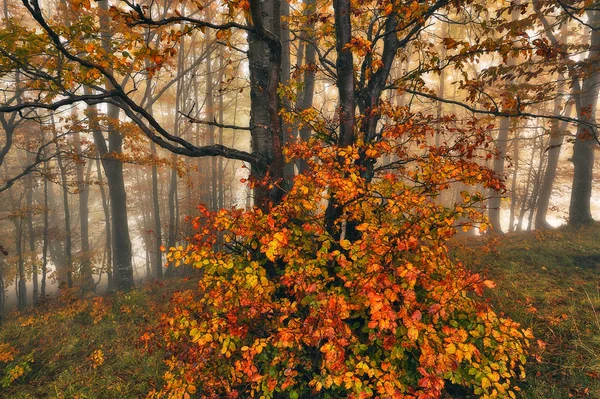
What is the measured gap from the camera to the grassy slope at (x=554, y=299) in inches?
159

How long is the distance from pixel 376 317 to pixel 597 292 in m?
5.62

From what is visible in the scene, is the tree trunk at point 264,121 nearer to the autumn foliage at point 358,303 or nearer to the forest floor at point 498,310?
the autumn foliage at point 358,303

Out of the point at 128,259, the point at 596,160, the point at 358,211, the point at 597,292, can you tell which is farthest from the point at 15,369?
the point at 596,160

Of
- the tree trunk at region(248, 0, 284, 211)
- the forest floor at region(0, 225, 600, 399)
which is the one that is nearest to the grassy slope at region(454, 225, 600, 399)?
the forest floor at region(0, 225, 600, 399)

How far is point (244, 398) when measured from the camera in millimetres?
4570

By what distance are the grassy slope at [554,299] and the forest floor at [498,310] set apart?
0.05ft

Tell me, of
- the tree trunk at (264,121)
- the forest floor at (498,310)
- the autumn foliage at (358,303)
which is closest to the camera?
the autumn foliage at (358,303)

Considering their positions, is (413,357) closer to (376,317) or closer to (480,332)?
(480,332)

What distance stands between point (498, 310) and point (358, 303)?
3556 mm

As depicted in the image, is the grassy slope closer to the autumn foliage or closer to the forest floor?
the forest floor

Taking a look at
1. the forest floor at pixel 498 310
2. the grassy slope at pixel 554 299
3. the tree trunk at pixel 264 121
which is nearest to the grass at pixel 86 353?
the forest floor at pixel 498 310

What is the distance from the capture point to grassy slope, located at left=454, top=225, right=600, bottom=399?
159 inches

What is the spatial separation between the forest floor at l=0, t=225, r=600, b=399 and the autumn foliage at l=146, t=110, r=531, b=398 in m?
0.91

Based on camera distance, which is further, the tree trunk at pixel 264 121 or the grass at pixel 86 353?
the grass at pixel 86 353
